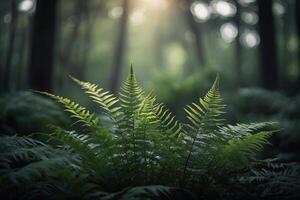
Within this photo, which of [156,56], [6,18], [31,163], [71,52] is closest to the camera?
[31,163]

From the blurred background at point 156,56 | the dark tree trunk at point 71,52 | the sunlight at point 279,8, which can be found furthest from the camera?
the sunlight at point 279,8

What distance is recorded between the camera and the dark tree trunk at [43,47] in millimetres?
7482

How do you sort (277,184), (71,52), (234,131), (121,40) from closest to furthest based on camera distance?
1. (277,184)
2. (234,131)
3. (121,40)
4. (71,52)

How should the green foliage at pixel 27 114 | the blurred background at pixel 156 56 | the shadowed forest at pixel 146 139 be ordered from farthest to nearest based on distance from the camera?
the blurred background at pixel 156 56 → the green foliage at pixel 27 114 → the shadowed forest at pixel 146 139

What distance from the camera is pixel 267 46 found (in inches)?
448

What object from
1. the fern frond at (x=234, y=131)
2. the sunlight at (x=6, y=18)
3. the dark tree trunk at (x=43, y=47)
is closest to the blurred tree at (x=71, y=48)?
the sunlight at (x=6, y=18)

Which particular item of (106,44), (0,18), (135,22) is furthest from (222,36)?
(0,18)

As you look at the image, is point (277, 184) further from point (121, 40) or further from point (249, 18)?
point (249, 18)

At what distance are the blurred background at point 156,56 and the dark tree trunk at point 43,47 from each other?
0.05 feet

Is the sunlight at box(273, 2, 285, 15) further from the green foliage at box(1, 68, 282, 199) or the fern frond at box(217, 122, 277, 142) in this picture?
the green foliage at box(1, 68, 282, 199)

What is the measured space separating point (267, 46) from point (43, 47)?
240 inches

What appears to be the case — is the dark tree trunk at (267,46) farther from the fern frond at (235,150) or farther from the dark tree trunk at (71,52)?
the dark tree trunk at (71,52)

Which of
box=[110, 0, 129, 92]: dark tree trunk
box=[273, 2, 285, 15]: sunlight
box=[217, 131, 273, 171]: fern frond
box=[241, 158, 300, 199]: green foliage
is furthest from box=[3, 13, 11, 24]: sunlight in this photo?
box=[241, 158, 300, 199]: green foliage

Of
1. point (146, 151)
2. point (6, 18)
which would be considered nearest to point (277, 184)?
point (146, 151)
